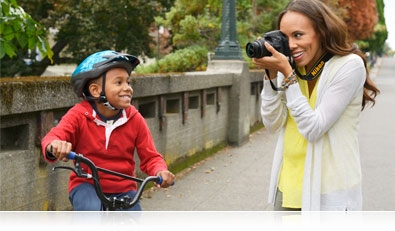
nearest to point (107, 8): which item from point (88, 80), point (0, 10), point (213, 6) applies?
point (213, 6)

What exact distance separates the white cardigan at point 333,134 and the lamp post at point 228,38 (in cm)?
947

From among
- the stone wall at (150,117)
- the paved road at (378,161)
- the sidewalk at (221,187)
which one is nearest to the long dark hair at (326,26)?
the stone wall at (150,117)

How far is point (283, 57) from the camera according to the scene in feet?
9.77

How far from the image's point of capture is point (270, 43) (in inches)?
117

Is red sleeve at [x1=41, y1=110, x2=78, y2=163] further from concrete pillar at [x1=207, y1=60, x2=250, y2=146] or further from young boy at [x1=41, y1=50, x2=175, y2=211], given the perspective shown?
concrete pillar at [x1=207, y1=60, x2=250, y2=146]

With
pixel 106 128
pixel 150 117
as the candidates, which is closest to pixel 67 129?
pixel 106 128

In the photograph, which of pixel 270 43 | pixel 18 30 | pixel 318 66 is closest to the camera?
pixel 270 43

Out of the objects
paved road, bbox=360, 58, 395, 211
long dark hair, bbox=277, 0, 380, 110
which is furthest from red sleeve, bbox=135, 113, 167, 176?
paved road, bbox=360, 58, 395, 211

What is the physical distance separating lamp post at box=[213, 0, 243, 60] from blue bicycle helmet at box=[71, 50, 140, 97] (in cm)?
918

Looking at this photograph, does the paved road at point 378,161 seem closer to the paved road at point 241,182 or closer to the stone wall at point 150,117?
the paved road at point 241,182

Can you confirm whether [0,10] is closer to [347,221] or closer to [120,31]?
[347,221]

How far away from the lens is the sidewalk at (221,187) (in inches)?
282

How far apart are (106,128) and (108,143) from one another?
0.07m

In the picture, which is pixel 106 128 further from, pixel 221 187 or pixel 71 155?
pixel 221 187
